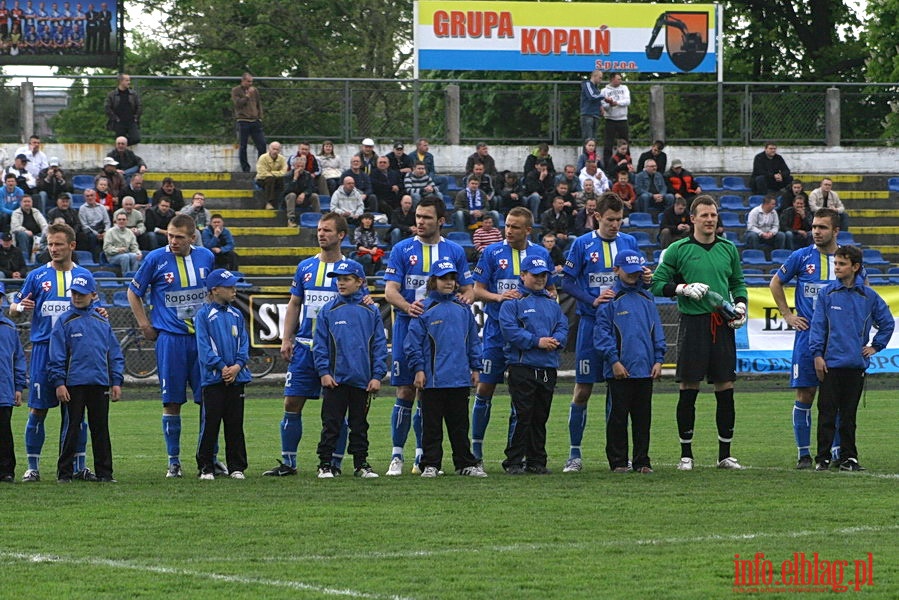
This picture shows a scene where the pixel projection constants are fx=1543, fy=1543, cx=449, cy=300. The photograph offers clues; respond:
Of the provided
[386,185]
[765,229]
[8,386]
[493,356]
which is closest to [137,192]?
[386,185]

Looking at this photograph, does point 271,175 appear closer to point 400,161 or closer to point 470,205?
point 400,161

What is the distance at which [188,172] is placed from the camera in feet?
104

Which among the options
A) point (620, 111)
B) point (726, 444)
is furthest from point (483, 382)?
→ point (620, 111)

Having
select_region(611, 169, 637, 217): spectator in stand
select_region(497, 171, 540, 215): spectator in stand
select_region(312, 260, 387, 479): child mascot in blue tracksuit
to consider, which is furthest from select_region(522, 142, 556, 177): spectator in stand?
select_region(312, 260, 387, 479): child mascot in blue tracksuit

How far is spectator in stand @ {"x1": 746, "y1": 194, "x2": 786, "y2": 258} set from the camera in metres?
29.8

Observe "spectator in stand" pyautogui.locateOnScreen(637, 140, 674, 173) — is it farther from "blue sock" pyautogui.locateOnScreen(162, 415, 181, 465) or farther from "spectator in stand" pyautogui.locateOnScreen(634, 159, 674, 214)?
"blue sock" pyautogui.locateOnScreen(162, 415, 181, 465)

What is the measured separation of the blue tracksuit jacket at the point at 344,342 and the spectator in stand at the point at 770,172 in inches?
821

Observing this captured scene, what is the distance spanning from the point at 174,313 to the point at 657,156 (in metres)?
19.9

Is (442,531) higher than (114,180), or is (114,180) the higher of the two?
(114,180)

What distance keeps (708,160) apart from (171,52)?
1002 inches

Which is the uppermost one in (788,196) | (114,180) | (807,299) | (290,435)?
(114,180)

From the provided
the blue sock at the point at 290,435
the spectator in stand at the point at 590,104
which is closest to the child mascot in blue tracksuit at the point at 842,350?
the blue sock at the point at 290,435

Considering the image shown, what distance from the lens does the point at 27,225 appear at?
85.1ft

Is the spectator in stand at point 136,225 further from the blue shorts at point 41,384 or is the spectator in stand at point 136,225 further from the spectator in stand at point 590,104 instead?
the blue shorts at point 41,384
